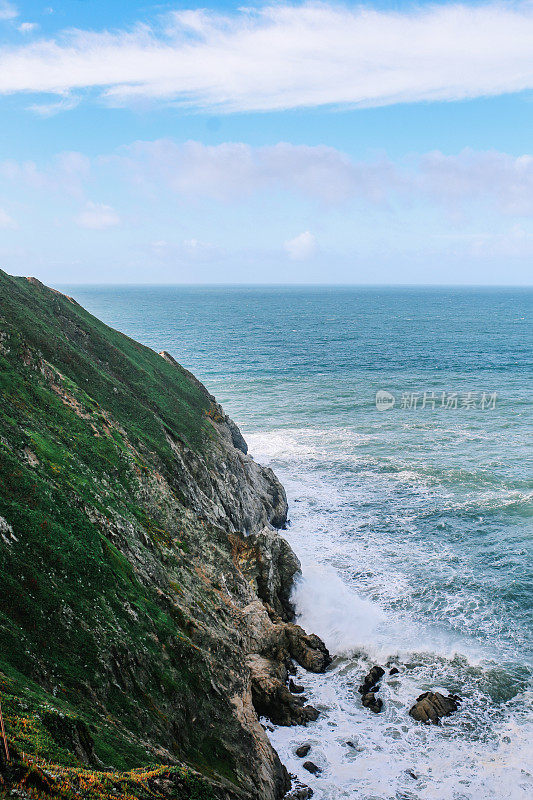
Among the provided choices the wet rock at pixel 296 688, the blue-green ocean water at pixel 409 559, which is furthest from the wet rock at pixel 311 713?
the wet rock at pixel 296 688

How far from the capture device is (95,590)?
1972 cm

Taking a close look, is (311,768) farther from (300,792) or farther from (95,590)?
(95,590)

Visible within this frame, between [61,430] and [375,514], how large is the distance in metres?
30.3

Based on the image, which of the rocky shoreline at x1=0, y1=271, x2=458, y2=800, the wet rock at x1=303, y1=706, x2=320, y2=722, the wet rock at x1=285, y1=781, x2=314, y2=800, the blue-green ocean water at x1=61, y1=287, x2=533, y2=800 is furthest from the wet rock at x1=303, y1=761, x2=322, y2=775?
the wet rock at x1=303, y1=706, x2=320, y2=722

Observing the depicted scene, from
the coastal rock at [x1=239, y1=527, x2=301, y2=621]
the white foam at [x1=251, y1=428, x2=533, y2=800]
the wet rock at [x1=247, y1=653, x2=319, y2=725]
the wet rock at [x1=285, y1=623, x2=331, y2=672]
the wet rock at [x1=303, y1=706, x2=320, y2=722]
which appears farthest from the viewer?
the coastal rock at [x1=239, y1=527, x2=301, y2=621]

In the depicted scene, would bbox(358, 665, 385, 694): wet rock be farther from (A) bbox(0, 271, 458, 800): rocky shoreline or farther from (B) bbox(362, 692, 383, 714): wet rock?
(B) bbox(362, 692, 383, 714): wet rock

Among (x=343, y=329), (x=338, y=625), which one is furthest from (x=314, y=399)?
(x=343, y=329)

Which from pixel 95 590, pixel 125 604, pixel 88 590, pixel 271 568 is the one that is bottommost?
pixel 271 568

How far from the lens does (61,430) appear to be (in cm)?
2695

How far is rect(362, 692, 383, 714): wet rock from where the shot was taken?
2723 cm

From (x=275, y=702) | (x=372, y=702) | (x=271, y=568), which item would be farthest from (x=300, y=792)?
(x=271, y=568)

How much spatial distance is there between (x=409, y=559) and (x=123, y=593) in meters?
26.5

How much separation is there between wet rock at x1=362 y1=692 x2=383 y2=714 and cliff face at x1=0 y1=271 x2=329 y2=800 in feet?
10.5

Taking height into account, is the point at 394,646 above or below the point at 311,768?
above
